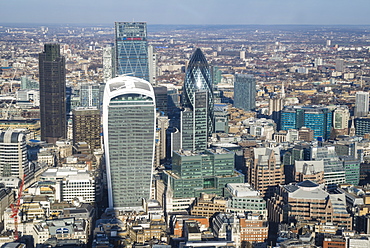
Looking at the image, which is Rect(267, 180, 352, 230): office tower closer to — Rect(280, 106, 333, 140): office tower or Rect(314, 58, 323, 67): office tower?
Rect(280, 106, 333, 140): office tower

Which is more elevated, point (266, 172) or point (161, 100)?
point (161, 100)

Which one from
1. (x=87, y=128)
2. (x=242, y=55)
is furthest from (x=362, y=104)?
(x=242, y=55)

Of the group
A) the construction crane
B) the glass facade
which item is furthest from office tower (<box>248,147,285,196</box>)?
the construction crane

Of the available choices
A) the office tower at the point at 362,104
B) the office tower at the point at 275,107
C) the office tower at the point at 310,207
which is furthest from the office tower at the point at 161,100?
the office tower at the point at 310,207

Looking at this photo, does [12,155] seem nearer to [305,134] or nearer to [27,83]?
[305,134]

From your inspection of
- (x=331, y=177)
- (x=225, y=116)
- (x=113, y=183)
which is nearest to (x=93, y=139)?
(x=225, y=116)
